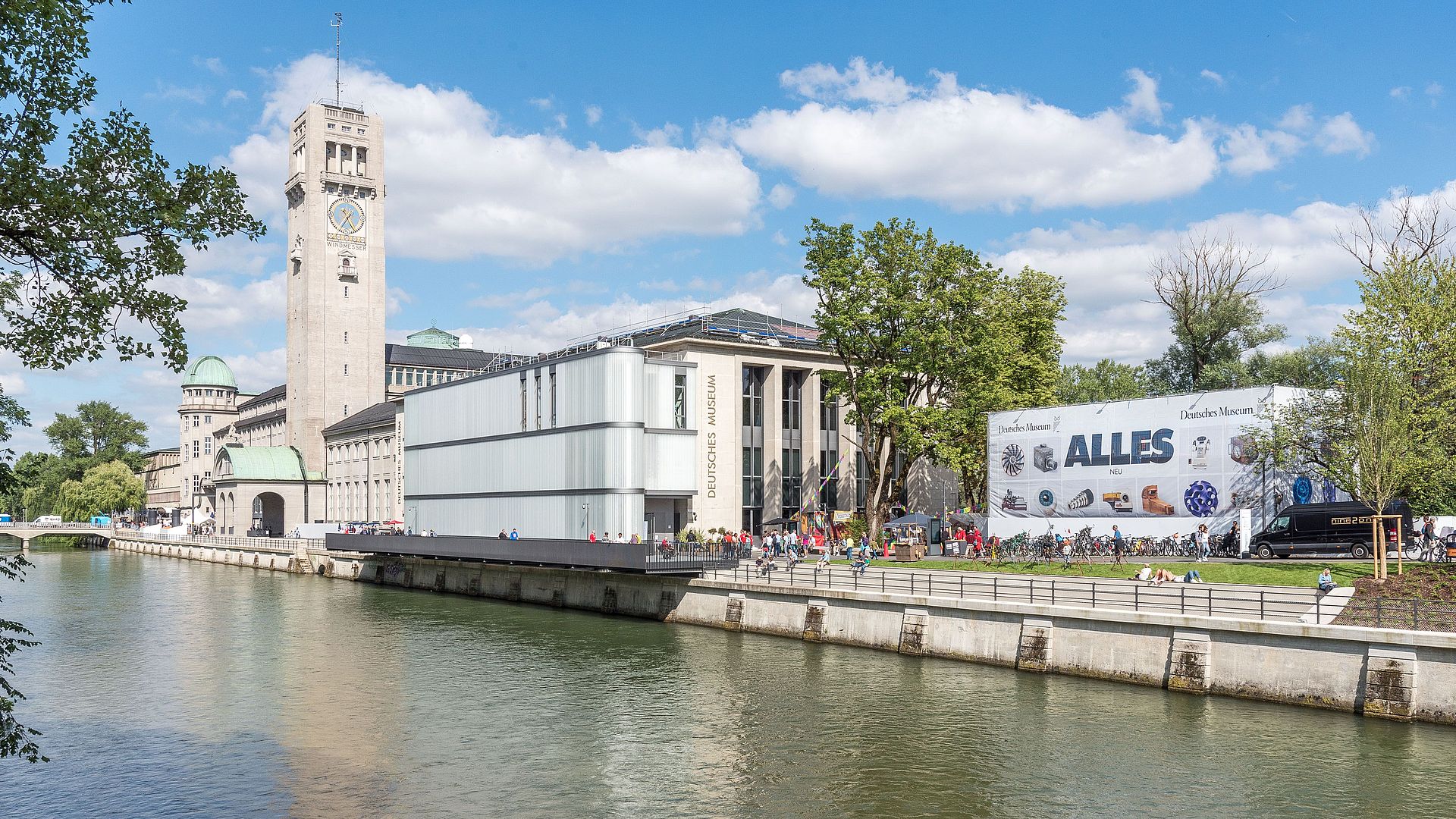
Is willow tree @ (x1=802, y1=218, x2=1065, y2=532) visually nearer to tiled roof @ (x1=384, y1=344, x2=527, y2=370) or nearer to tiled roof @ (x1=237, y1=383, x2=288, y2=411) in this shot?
tiled roof @ (x1=384, y1=344, x2=527, y2=370)

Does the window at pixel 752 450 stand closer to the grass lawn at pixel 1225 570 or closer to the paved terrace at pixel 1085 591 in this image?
the paved terrace at pixel 1085 591

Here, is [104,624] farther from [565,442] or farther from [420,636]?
[565,442]

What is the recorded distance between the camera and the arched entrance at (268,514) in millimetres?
129250

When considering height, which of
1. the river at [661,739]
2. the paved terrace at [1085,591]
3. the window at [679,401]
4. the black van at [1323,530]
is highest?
the window at [679,401]

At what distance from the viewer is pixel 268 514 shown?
13575cm

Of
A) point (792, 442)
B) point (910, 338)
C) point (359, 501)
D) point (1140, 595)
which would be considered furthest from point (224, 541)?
point (1140, 595)

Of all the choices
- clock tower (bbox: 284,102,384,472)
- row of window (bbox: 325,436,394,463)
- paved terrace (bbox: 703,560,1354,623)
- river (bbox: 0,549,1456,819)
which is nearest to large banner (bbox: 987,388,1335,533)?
paved terrace (bbox: 703,560,1354,623)

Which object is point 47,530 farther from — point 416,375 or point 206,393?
point 416,375

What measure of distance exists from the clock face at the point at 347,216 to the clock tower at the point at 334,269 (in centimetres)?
9

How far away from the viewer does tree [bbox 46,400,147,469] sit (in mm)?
172750

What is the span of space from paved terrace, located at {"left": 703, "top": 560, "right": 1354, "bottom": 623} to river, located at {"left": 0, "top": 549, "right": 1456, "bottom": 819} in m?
2.62

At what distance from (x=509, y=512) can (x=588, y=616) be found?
50.4ft

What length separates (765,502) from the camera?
71562 mm

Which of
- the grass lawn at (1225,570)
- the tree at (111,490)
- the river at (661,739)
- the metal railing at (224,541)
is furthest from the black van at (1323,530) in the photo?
the tree at (111,490)
